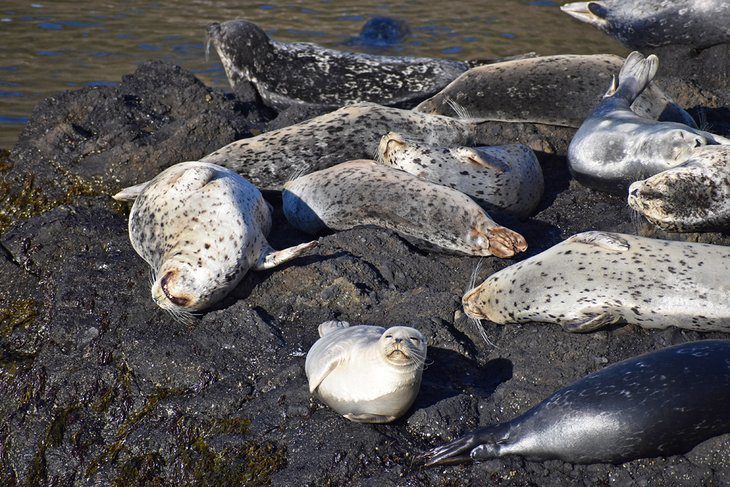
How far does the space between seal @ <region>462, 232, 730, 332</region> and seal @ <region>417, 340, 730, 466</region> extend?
47cm

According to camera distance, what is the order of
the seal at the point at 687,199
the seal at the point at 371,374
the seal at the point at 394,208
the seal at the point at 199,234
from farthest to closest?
the seal at the point at 394,208 → the seal at the point at 687,199 → the seal at the point at 199,234 → the seal at the point at 371,374

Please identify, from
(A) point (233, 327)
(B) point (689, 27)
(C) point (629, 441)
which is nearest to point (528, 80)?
(B) point (689, 27)

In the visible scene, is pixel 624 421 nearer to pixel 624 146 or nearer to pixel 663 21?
pixel 624 146

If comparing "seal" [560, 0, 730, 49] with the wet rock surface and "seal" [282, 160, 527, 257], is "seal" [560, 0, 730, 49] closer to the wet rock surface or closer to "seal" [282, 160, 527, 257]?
the wet rock surface

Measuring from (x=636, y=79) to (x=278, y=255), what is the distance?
9.49 feet

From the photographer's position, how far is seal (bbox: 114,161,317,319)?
4.92m

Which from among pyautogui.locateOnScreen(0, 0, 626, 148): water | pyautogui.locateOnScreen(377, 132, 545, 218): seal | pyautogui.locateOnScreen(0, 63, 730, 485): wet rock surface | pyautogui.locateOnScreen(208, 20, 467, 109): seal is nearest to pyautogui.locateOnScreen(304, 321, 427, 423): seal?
pyautogui.locateOnScreen(0, 63, 730, 485): wet rock surface

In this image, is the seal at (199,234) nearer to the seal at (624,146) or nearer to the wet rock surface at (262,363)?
the wet rock surface at (262,363)

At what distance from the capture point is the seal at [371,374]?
157 inches

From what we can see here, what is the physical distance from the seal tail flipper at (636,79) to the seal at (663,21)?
1550 millimetres

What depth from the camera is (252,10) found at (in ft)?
43.8

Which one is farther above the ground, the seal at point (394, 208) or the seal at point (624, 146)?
the seal at point (624, 146)

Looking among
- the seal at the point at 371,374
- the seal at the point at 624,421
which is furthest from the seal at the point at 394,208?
the seal at the point at 624,421

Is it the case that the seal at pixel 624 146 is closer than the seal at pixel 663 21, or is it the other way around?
the seal at pixel 624 146
